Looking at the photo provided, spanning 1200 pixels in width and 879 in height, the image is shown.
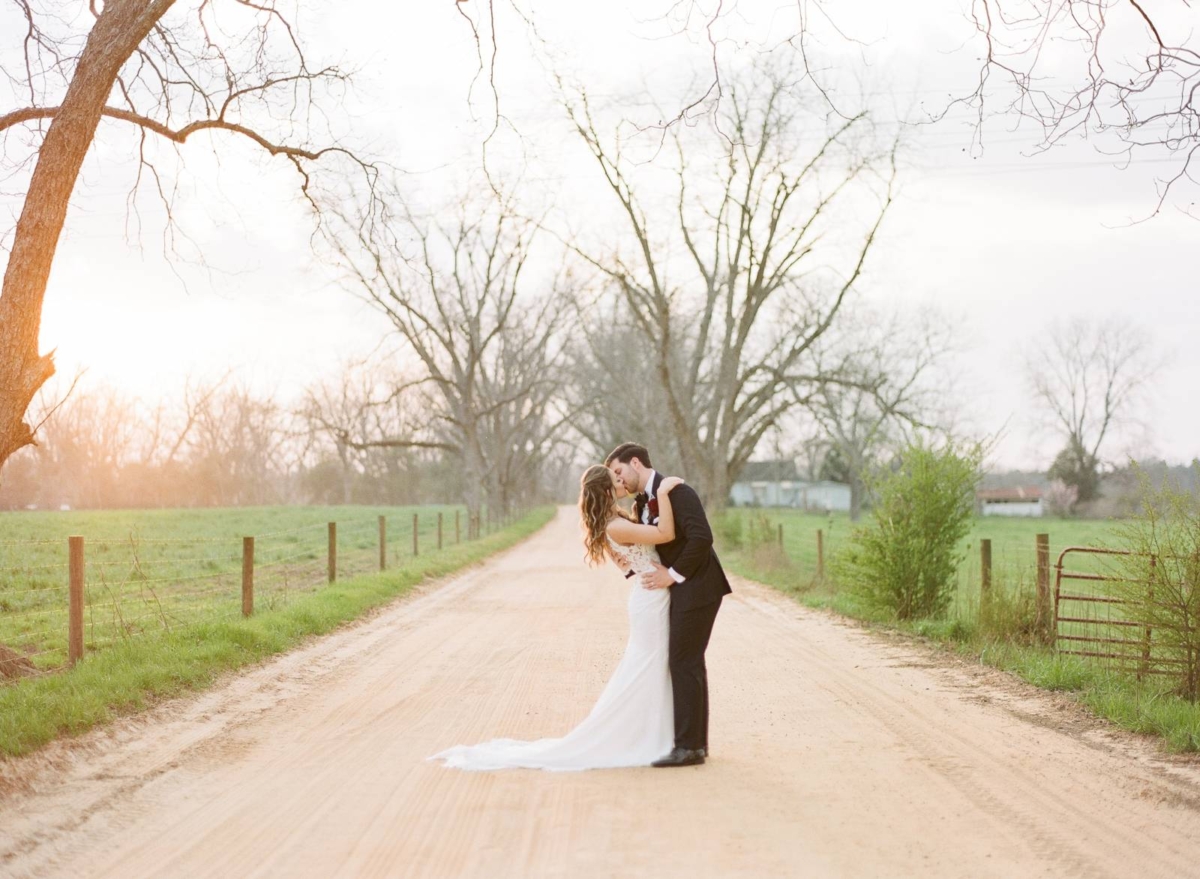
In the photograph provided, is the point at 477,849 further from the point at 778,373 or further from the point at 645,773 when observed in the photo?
the point at 778,373

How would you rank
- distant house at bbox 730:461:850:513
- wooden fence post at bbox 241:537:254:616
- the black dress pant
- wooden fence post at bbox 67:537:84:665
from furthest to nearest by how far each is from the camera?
1. distant house at bbox 730:461:850:513
2. wooden fence post at bbox 241:537:254:616
3. wooden fence post at bbox 67:537:84:665
4. the black dress pant

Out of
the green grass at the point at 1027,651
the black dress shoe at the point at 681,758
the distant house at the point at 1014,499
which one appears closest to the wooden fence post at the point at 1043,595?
the green grass at the point at 1027,651

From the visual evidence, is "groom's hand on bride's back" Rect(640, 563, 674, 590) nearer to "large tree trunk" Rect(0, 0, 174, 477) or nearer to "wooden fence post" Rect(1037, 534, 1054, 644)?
"large tree trunk" Rect(0, 0, 174, 477)

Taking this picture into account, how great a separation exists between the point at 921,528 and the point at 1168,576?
19.2 feet

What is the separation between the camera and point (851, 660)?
11.5 metres

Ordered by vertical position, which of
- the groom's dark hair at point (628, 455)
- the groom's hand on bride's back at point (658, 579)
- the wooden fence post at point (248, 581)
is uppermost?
the groom's dark hair at point (628, 455)

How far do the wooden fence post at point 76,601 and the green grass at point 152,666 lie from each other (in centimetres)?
15

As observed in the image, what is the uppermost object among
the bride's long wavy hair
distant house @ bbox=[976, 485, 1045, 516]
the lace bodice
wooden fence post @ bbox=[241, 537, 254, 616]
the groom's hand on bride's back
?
the bride's long wavy hair

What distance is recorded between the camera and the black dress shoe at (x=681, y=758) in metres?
6.89

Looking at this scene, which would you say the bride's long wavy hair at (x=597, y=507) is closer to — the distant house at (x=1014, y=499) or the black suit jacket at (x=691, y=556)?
the black suit jacket at (x=691, y=556)

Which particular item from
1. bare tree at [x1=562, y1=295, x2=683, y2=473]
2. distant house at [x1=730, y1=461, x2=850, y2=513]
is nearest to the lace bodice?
bare tree at [x1=562, y1=295, x2=683, y2=473]

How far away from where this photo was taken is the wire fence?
34.8ft

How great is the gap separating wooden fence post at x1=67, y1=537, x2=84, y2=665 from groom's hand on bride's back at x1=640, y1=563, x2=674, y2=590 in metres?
5.23

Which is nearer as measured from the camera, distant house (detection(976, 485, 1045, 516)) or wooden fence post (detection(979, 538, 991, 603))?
wooden fence post (detection(979, 538, 991, 603))
